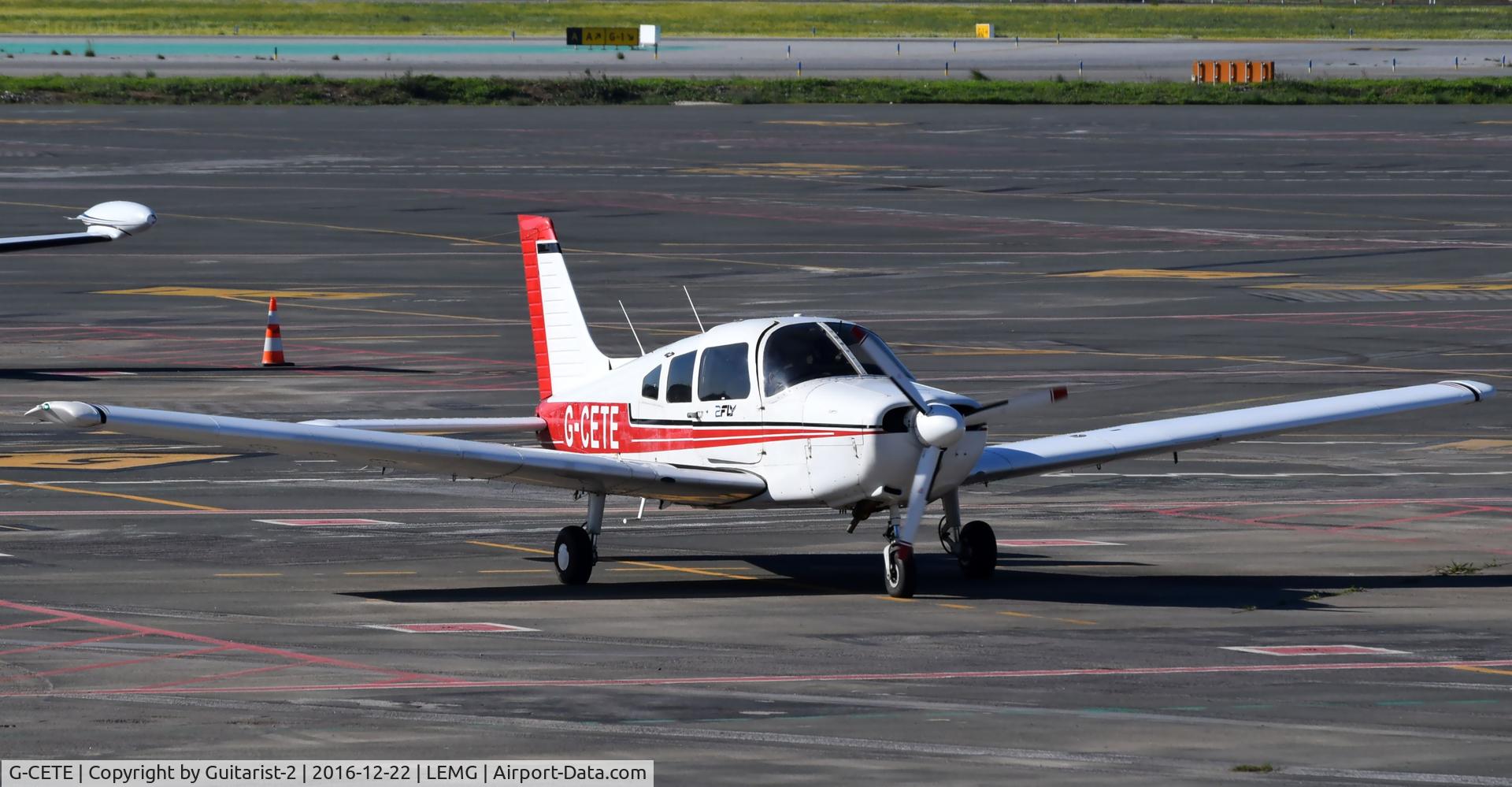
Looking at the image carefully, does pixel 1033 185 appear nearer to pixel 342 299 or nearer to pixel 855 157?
pixel 855 157

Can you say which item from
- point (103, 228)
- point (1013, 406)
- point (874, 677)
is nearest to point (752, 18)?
point (103, 228)

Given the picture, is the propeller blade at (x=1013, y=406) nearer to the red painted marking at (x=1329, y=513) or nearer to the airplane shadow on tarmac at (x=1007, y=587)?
the airplane shadow on tarmac at (x=1007, y=587)

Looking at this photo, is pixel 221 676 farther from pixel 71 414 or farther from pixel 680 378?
pixel 680 378

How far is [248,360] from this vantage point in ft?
122

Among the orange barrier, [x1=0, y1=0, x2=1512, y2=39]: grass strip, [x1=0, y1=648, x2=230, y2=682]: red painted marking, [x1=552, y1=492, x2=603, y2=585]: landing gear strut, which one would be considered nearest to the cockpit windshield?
[x1=552, y1=492, x2=603, y2=585]: landing gear strut

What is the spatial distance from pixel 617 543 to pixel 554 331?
7.49ft

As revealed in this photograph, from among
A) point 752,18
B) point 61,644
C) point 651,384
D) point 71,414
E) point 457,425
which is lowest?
point 61,644

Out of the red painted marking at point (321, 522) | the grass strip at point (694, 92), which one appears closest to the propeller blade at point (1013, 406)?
the red painted marking at point (321, 522)

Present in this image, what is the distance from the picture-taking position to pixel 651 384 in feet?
66.5

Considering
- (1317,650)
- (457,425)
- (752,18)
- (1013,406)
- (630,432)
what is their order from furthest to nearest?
(752,18)
(457,425)
(630,432)
(1013,406)
(1317,650)

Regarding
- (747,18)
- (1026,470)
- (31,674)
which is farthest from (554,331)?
(747,18)

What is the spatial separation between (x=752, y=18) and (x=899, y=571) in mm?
160221

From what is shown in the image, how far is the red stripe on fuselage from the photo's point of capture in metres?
18.7

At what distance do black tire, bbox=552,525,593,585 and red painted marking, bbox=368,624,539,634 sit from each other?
80.7 inches
